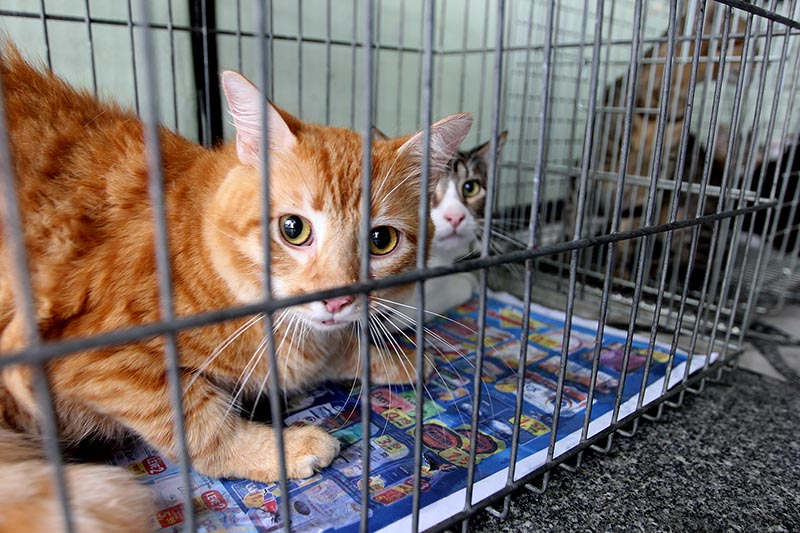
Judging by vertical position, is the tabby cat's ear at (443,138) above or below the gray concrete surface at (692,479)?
above

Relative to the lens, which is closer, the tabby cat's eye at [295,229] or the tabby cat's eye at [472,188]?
the tabby cat's eye at [295,229]

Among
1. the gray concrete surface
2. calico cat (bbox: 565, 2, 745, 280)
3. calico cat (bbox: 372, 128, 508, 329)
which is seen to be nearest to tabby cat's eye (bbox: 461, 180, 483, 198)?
calico cat (bbox: 372, 128, 508, 329)

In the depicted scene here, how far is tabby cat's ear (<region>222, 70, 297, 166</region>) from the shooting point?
673 millimetres

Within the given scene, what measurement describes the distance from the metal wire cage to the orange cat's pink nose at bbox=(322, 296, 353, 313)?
135 mm

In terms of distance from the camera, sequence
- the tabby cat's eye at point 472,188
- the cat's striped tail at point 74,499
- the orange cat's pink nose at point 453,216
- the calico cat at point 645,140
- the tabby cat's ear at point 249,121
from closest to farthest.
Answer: the cat's striped tail at point 74,499 → the tabby cat's ear at point 249,121 → the orange cat's pink nose at point 453,216 → the tabby cat's eye at point 472,188 → the calico cat at point 645,140

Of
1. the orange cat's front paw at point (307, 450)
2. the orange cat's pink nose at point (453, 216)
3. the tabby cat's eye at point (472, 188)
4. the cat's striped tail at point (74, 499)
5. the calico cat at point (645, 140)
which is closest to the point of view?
the cat's striped tail at point (74, 499)

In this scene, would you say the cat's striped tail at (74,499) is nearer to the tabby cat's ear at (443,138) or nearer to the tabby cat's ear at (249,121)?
the tabby cat's ear at (249,121)

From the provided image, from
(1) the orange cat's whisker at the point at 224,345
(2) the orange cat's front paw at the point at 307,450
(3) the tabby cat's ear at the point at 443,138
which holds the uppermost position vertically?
(3) the tabby cat's ear at the point at 443,138

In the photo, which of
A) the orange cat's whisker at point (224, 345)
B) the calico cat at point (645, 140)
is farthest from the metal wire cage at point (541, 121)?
the orange cat's whisker at point (224, 345)

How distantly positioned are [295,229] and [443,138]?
27cm

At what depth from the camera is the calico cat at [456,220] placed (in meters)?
1.36

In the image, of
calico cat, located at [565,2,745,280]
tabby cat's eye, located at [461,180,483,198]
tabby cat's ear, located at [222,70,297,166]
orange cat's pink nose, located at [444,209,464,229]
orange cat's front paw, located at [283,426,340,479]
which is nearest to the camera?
tabby cat's ear, located at [222,70,297,166]

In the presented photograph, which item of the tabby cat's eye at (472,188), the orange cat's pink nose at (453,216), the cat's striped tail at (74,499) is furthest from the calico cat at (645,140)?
the cat's striped tail at (74,499)

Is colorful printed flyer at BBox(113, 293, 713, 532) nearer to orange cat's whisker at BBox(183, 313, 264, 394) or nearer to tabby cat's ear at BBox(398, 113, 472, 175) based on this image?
orange cat's whisker at BBox(183, 313, 264, 394)
